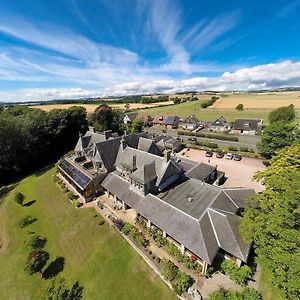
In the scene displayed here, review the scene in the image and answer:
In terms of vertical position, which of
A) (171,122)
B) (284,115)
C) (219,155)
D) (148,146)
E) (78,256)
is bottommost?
(171,122)

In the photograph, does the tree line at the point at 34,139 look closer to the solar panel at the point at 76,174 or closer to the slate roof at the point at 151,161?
the solar panel at the point at 76,174

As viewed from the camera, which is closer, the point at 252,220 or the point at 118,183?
the point at 252,220

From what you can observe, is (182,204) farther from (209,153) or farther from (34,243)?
(209,153)

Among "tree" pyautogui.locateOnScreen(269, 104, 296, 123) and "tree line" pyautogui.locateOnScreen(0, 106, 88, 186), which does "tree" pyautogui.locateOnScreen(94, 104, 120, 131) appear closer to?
"tree line" pyautogui.locateOnScreen(0, 106, 88, 186)

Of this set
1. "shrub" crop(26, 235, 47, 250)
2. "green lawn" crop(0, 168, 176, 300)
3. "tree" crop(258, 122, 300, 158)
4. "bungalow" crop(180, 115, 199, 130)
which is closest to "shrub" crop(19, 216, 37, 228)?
"green lawn" crop(0, 168, 176, 300)

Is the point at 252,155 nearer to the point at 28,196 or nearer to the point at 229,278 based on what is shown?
the point at 229,278

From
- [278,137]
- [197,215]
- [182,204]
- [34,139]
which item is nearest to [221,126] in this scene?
[278,137]

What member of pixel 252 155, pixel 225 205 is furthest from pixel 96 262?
pixel 252 155
